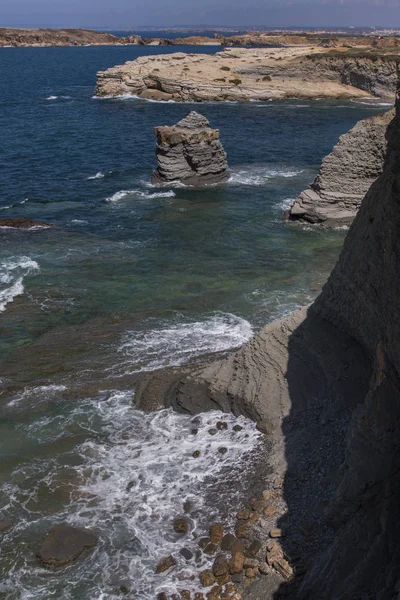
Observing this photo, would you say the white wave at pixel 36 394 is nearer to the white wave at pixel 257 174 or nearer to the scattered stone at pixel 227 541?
the scattered stone at pixel 227 541

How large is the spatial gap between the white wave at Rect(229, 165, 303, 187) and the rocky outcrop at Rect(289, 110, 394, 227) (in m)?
11.0

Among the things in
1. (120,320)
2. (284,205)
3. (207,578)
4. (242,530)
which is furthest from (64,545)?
(284,205)

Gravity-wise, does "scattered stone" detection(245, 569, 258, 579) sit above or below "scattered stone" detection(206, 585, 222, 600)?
above

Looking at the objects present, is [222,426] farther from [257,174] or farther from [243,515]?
[257,174]

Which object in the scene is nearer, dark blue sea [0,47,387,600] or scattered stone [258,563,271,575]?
scattered stone [258,563,271,575]

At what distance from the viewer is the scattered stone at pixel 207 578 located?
1366 centimetres

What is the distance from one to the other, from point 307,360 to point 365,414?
7.07 m

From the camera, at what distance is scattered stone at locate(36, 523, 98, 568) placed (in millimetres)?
14484

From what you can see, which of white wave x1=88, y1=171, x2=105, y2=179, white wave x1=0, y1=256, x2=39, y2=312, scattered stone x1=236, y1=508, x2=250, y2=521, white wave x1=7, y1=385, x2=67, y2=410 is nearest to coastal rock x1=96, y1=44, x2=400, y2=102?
white wave x1=88, y1=171, x2=105, y2=179

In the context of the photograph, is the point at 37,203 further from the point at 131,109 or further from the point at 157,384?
the point at 131,109

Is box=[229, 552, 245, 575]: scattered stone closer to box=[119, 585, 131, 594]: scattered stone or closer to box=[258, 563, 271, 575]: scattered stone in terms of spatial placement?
box=[258, 563, 271, 575]: scattered stone

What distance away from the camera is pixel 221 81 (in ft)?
326

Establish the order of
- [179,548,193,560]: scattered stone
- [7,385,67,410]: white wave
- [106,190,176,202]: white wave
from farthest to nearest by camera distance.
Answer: [106,190,176,202]: white wave → [7,385,67,410]: white wave → [179,548,193,560]: scattered stone

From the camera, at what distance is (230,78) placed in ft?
333
